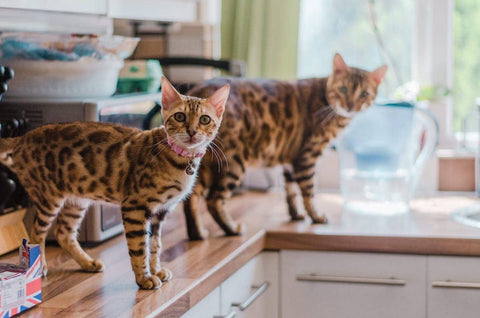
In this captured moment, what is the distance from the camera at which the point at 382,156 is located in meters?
2.24

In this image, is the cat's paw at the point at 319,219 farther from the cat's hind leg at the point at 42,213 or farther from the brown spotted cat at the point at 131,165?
the cat's hind leg at the point at 42,213

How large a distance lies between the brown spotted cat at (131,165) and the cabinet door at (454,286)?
76 cm

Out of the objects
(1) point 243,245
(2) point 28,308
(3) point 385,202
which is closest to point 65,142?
(2) point 28,308

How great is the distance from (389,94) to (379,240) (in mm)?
965

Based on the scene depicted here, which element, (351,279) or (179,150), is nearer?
(179,150)

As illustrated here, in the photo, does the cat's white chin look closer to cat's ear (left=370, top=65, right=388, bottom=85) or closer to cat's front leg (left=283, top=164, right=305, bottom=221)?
cat's ear (left=370, top=65, right=388, bottom=85)

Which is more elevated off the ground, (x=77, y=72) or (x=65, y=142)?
(x=77, y=72)

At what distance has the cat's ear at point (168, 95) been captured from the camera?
1.38 meters

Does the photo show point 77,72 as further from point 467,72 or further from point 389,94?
point 467,72

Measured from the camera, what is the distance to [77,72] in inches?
69.9

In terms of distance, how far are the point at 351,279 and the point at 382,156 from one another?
45 cm

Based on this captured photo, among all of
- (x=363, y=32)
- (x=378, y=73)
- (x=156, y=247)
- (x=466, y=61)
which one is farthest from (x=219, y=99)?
(x=466, y=61)

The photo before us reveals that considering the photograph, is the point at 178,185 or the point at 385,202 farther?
the point at 385,202

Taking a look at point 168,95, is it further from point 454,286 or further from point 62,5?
point 454,286
